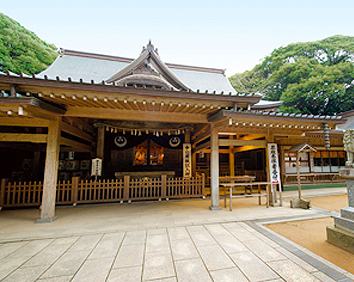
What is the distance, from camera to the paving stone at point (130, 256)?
2435 mm

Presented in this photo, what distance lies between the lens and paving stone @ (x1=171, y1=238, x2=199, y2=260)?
8.66 feet

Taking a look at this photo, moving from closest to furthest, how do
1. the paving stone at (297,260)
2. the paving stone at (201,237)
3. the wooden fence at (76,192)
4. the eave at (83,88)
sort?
the paving stone at (297,260), the paving stone at (201,237), the eave at (83,88), the wooden fence at (76,192)

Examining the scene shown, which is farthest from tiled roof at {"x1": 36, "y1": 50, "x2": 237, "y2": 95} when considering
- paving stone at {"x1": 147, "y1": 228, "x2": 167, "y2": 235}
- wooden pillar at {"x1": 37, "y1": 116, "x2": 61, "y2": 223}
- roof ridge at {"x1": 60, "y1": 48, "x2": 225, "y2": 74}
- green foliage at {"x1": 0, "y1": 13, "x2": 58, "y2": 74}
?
green foliage at {"x1": 0, "y1": 13, "x2": 58, "y2": 74}

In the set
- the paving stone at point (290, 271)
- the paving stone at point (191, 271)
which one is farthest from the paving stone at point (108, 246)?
the paving stone at point (290, 271)

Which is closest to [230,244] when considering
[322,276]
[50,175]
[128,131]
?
[322,276]

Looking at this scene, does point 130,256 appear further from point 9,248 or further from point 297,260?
point 297,260

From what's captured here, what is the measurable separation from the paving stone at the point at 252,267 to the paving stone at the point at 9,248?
4.12 meters

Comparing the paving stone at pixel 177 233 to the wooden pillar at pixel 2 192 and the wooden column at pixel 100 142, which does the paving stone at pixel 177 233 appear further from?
the wooden pillar at pixel 2 192

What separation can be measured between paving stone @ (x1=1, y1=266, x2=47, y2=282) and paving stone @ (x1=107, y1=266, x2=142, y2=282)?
108cm

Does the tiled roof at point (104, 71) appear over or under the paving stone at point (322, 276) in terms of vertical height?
over

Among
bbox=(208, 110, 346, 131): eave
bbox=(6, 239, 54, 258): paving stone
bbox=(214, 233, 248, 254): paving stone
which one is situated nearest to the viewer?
bbox=(6, 239, 54, 258): paving stone

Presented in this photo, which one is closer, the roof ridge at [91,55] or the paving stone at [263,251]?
the paving stone at [263,251]

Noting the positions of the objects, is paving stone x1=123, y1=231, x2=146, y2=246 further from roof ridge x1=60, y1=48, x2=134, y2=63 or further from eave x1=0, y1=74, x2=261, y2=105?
roof ridge x1=60, y1=48, x2=134, y2=63

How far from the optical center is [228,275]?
218cm
